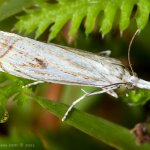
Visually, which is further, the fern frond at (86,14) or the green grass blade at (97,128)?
the fern frond at (86,14)

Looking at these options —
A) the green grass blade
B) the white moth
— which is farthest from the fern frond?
the green grass blade

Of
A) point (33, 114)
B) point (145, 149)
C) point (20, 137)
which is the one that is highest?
point (145, 149)

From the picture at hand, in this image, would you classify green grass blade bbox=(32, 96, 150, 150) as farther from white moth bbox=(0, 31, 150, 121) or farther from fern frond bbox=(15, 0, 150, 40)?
fern frond bbox=(15, 0, 150, 40)

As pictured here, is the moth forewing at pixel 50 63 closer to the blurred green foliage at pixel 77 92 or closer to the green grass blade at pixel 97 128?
the blurred green foliage at pixel 77 92

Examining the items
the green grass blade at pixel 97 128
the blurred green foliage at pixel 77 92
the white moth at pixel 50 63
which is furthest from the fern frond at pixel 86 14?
the green grass blade at pixel 97 128

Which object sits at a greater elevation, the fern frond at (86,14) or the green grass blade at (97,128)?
the fern frond at (86,14)

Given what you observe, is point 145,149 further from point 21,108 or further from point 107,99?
point 21,108

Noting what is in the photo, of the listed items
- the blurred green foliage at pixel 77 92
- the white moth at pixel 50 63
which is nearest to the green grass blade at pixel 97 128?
the blurred green foliage at pixel 77 92

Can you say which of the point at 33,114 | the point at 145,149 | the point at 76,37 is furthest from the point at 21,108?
the point at 145,149
